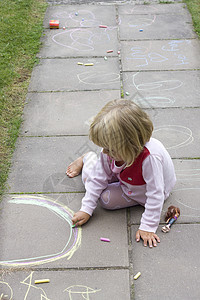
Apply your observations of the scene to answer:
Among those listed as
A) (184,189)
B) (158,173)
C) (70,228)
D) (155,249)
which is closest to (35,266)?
(70,228)

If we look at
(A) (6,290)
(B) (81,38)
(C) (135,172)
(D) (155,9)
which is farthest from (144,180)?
(D) (155,9)

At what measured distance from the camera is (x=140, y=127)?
246 cm

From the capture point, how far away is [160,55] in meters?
5.09

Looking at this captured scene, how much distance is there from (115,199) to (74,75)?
7.35ft

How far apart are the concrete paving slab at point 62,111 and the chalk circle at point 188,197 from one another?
45.2 inches

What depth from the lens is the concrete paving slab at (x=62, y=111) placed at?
384 cm

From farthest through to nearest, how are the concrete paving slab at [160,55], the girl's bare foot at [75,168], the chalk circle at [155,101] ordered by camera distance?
the concrete paving slab at [160,55] < the chalk circle at [155,101] < the girl's bare foot at [75,168]

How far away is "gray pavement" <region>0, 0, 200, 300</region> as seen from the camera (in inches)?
97.2

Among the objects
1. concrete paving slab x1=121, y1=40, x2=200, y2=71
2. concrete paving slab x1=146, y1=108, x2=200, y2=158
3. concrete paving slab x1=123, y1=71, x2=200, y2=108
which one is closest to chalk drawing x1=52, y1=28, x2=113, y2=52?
concrete paving slab x1=121, y1=40, x2=200, y2=71

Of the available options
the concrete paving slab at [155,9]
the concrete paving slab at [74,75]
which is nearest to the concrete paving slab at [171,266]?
the concrete paving slab at [74,75]

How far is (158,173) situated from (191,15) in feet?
13.9

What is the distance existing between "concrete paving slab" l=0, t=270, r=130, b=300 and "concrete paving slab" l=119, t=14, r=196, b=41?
382 cm

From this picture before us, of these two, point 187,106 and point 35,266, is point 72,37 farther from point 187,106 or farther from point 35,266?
point 35,266

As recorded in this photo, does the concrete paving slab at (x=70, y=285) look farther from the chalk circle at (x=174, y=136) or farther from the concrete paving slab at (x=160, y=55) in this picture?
the concrete paving slab at (x=160, y=55)
